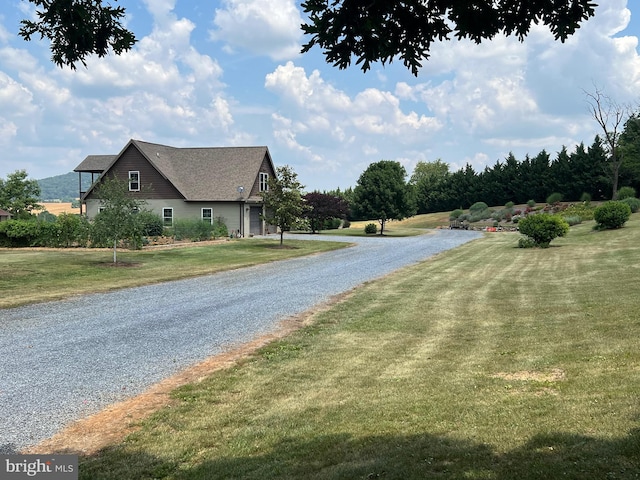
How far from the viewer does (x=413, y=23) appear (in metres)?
4.32

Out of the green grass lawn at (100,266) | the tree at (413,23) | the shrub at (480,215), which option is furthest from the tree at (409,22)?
the shrub at (480,215)

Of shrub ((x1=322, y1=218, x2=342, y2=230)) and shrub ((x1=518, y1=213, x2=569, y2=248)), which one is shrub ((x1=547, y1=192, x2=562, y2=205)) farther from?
shrub ((x1=518, y1=213, x2=569, y2=248))

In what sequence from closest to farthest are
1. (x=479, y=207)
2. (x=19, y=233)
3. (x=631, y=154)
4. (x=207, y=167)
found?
(x=19, y=233), (x=207, y=167), (x=631, y=154), (x=479, y=207)

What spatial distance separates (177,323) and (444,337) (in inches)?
223

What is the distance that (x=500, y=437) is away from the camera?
476 centimetres

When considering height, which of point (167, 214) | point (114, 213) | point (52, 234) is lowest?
point (52, 234)

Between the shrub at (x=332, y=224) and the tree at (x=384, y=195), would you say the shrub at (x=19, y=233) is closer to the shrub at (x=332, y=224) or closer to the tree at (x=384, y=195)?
the tree at (x=384, y=195)

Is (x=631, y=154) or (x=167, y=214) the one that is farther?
(x=631, y=154)

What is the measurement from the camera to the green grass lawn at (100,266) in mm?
15723

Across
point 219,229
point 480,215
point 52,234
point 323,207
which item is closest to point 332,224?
point 323,207

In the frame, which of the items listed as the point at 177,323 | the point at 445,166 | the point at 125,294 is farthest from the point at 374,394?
the point at 445,166

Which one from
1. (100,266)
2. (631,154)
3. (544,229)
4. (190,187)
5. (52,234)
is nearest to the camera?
(100,266)

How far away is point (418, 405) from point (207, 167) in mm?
41283

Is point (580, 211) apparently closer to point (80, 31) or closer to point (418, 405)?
point (418, 405)
